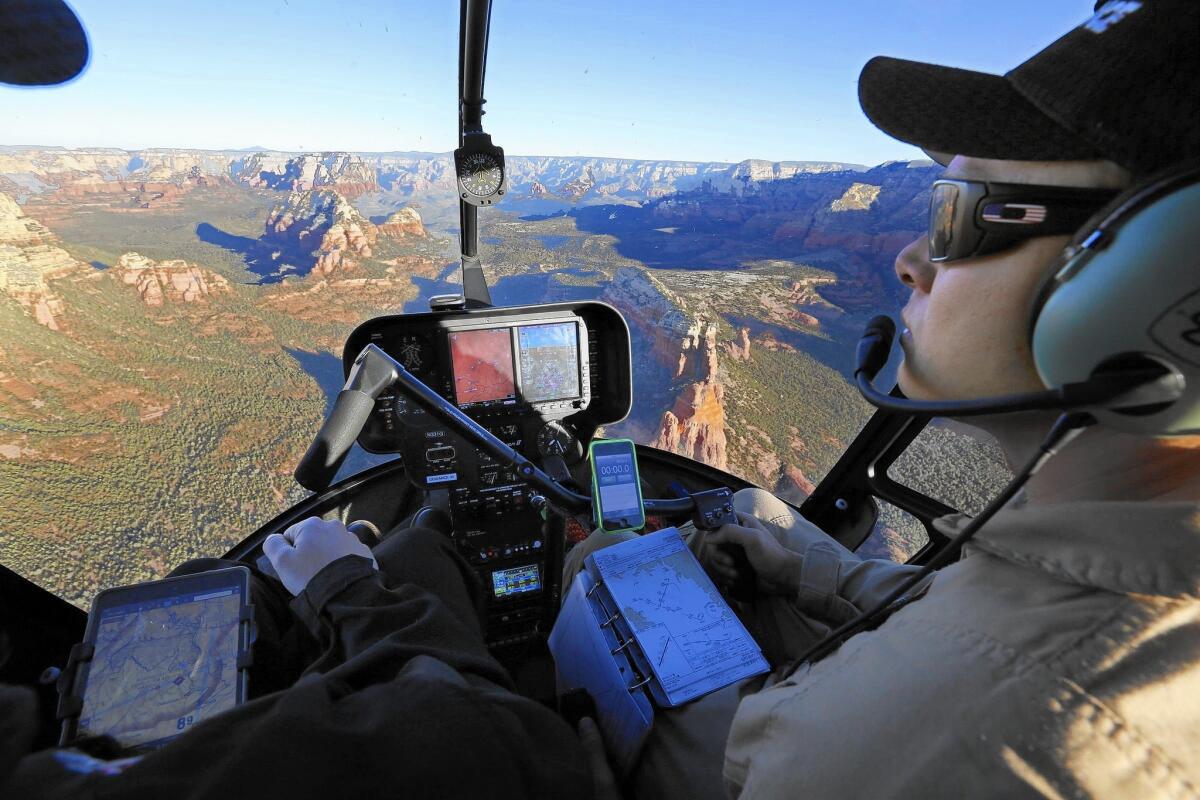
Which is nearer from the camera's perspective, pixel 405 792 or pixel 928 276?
pixel 405 792

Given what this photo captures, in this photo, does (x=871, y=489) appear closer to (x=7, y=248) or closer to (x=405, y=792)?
(x=405, y=792)

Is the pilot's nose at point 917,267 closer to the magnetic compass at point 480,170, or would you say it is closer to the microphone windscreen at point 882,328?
the microphone windscreen at point 882,328

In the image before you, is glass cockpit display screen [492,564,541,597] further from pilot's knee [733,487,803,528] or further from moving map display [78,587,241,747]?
moving map display [78,587,241,747]

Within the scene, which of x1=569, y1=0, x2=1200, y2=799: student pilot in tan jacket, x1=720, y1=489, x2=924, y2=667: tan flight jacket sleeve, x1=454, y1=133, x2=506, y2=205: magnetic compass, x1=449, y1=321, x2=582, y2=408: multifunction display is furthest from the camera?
x1=449, y1=321, x2=582, y2=408: multifunction display

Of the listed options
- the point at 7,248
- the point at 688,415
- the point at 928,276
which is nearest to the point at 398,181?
the point at 7,248

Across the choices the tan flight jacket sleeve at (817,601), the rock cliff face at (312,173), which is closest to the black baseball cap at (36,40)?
the tan flight jacket sleeve at (817,601)

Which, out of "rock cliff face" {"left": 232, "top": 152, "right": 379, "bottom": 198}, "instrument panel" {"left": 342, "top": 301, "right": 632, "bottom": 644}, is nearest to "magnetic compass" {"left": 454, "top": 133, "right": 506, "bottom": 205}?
"instrument panel" {"left": 342, "top": 301, "right": 632, "bottom": 644}
